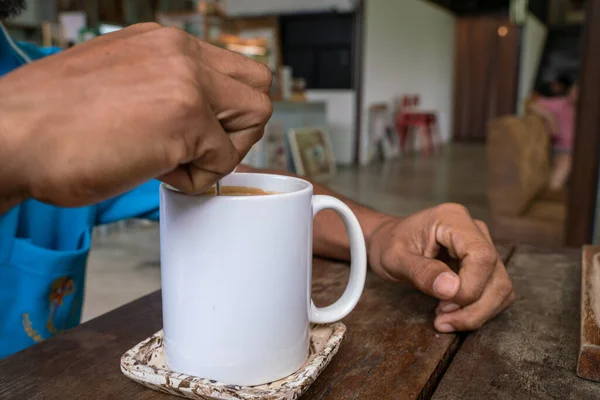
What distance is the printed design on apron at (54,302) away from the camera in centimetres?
79

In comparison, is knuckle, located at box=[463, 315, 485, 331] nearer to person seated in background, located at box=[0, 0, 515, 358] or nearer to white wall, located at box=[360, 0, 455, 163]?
person seated in background, located at box=[0, 0, 515, 358]

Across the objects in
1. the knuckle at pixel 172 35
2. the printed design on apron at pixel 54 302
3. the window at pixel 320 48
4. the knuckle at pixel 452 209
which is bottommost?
the printed design on apron at pixel 54 302

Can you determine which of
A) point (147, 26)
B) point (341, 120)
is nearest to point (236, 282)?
point (147, 26)

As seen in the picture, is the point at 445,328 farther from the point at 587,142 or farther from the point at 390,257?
the point at 587,142

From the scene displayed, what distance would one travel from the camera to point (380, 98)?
24.6 feet

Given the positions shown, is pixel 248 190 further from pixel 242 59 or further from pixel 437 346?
pixel 437 346

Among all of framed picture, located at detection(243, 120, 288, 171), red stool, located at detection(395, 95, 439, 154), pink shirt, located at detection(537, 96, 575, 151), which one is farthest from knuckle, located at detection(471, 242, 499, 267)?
red stool, located at detection(395, 95, 439, 154)

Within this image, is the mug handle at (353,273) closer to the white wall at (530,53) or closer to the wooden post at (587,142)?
the wooden post at (587,142)

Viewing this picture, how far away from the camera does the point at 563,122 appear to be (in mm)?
4020

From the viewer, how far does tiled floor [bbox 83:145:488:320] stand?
260 centimetres

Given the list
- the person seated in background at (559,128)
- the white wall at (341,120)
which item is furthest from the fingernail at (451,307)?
the white wall at (341,120)

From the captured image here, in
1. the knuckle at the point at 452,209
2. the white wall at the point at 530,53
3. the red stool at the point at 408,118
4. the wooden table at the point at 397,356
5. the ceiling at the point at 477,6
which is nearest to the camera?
the wooden table at the point at 397,356

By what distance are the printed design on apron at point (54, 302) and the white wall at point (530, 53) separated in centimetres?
1007

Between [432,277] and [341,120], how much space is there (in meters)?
6.38
